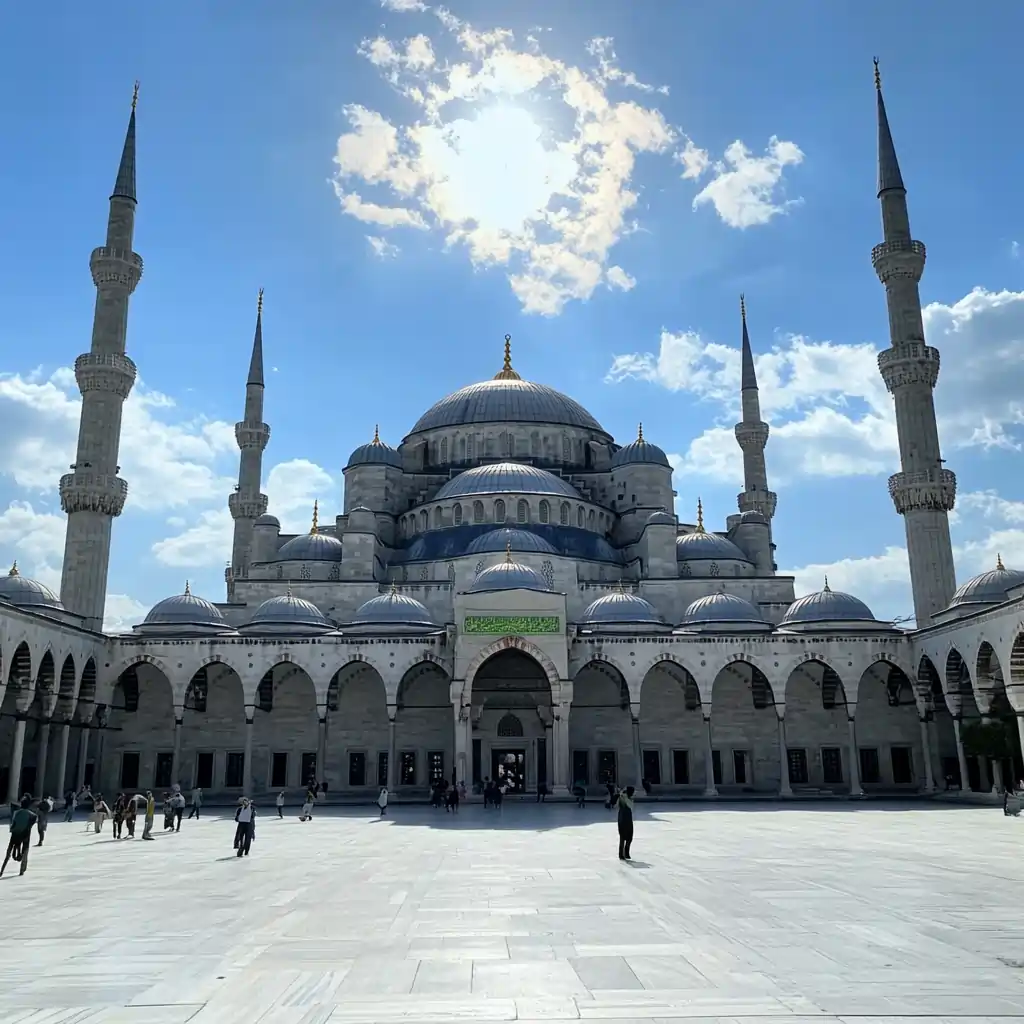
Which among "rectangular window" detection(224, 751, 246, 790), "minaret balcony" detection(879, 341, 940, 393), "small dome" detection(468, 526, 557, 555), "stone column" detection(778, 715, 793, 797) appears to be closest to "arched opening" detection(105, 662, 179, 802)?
"rectangular window" detection(224, 751, 246, 790)

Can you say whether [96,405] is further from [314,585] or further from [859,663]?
[859,663]

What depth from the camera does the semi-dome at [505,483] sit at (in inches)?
1634

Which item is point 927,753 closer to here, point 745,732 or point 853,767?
point 853,767

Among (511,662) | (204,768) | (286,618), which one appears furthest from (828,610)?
(204,768)

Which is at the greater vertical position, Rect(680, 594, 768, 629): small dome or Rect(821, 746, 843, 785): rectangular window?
Rect(680, 594, 768, 629): small dome

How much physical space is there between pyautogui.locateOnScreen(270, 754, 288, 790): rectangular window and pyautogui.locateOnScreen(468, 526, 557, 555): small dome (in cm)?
1053

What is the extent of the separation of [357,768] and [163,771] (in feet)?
22.7

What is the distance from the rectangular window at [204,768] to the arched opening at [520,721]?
9531 mm

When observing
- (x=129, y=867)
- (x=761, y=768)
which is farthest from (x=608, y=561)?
(x=129, y=867)

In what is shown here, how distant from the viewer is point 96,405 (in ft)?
114

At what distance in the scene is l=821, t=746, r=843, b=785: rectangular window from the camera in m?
34.8

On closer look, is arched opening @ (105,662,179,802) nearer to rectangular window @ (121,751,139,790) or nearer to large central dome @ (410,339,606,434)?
rectangular window @ (121,751,139,790)

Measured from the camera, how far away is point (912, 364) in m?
34.8

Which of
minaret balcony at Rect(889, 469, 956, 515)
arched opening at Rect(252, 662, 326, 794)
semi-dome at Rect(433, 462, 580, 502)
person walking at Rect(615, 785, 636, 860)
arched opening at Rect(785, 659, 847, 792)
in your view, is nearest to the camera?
person walking at Rect(615, 785, 636, 860)
